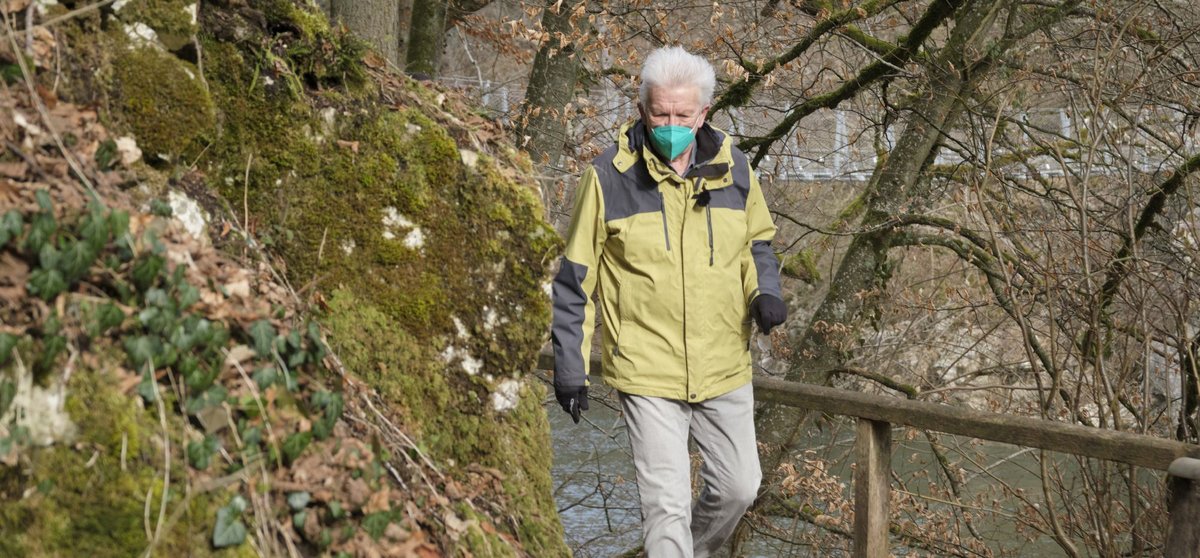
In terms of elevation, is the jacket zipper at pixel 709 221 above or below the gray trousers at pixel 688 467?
above

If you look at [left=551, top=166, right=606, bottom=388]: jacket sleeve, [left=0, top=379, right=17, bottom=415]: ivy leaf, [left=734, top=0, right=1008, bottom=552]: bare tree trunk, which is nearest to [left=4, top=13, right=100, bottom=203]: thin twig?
[left=0, top=379, right=17, bottom=415]: ivy leaf

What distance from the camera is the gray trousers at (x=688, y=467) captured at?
316 cm

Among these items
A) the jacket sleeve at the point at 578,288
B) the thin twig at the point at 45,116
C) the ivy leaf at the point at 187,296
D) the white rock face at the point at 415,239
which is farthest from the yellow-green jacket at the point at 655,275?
the thin twig at the point at 45,116

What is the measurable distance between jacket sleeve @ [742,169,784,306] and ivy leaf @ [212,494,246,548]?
184 cm

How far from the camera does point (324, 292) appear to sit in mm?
3102

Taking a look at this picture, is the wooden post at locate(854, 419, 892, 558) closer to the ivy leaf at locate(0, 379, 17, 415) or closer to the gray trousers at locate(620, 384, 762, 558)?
the gray trousers at locate(620, 384, 762, 558)

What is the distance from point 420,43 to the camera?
841 centimetres

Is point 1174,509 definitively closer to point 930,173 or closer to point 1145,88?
point 1145,88

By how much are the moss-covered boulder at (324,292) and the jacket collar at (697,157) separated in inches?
15.2

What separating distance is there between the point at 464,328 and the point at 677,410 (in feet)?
2.44

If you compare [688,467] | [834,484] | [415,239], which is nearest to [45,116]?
[415,239]

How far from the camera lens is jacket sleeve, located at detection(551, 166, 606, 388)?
3.12m

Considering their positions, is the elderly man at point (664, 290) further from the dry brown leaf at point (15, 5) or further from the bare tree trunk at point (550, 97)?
the bare tree trunk at point (550, 97)

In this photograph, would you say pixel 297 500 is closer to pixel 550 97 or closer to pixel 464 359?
pixel 464 359
